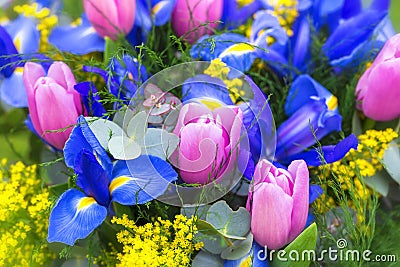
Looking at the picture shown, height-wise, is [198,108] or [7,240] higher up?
[198,108]

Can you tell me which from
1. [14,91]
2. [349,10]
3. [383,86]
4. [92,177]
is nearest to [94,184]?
[92,177]

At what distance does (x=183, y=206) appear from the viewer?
2.03ft

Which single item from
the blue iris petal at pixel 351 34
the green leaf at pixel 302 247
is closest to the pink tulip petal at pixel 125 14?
the blue iris petal at pixel 351 34

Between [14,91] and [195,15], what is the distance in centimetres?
23

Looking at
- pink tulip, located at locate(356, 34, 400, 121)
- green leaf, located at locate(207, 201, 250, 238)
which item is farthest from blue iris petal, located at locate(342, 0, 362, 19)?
green leaf, located at locate(207, 201, 250, 238)

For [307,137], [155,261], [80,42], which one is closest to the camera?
[155,261]

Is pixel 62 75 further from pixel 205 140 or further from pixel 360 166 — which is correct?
pixel 360 166

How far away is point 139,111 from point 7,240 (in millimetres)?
186

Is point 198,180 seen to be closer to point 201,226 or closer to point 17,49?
point 201,226

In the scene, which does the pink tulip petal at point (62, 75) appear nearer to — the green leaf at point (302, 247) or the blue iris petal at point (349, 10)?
the green leaf at point (302, 247)

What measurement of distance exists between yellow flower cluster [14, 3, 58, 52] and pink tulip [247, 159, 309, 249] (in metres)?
0.39

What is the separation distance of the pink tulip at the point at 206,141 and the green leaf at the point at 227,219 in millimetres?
27

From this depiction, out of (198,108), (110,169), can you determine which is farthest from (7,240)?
(198,108)

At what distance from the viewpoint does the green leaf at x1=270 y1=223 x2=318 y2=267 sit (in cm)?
59
